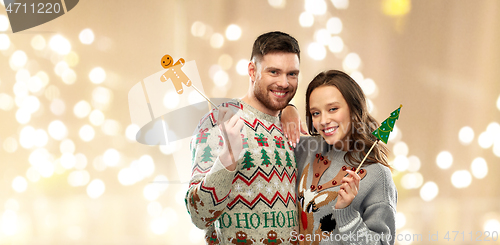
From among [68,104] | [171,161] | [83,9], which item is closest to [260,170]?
[171,161]

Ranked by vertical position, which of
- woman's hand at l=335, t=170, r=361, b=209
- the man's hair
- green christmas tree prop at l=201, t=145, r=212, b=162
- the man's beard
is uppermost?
the man's hair

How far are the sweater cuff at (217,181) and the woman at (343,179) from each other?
0.28 metres

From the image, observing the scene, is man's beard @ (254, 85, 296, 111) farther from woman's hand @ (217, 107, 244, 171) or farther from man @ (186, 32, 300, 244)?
woman's hand @ (217, 107, 244, 171)

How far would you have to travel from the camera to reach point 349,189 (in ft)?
2.98

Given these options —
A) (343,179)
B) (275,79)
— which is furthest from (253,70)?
(343,179)

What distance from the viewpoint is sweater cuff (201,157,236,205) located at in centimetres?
85

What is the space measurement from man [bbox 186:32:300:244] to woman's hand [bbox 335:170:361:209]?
0.51 ft

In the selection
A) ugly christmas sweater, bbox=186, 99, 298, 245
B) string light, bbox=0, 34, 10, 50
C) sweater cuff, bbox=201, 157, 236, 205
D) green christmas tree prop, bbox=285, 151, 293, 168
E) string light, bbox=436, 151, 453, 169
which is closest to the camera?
sweater cuff, bbox=201, 157, 236, 205

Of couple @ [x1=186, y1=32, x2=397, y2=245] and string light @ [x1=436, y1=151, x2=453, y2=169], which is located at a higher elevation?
couple @ [x1=186, y1=32, x2=397, y2=245]

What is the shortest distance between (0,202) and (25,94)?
0.52m

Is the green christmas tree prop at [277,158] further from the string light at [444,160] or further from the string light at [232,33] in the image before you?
the string light at [444,160]

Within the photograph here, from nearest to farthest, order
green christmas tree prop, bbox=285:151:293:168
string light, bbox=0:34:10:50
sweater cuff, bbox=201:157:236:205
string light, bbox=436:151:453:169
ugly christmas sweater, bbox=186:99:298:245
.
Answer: sweater cuff, bbox=201:157:236:205 < ugly christmas sweater, bbox=186:99:298:245 < green christmas tree prop, bbox=285:151:293:168 < string light, bbox=0:34:10:50 < string light, bbox=436:151:453:169

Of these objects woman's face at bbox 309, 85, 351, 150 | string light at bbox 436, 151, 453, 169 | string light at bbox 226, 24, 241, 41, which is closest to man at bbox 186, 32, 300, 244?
woman's face at bbox 309, 85, 351, 150

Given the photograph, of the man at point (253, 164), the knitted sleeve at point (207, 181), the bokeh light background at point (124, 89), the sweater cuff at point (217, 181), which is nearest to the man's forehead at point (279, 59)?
the man at point (253, 164)
